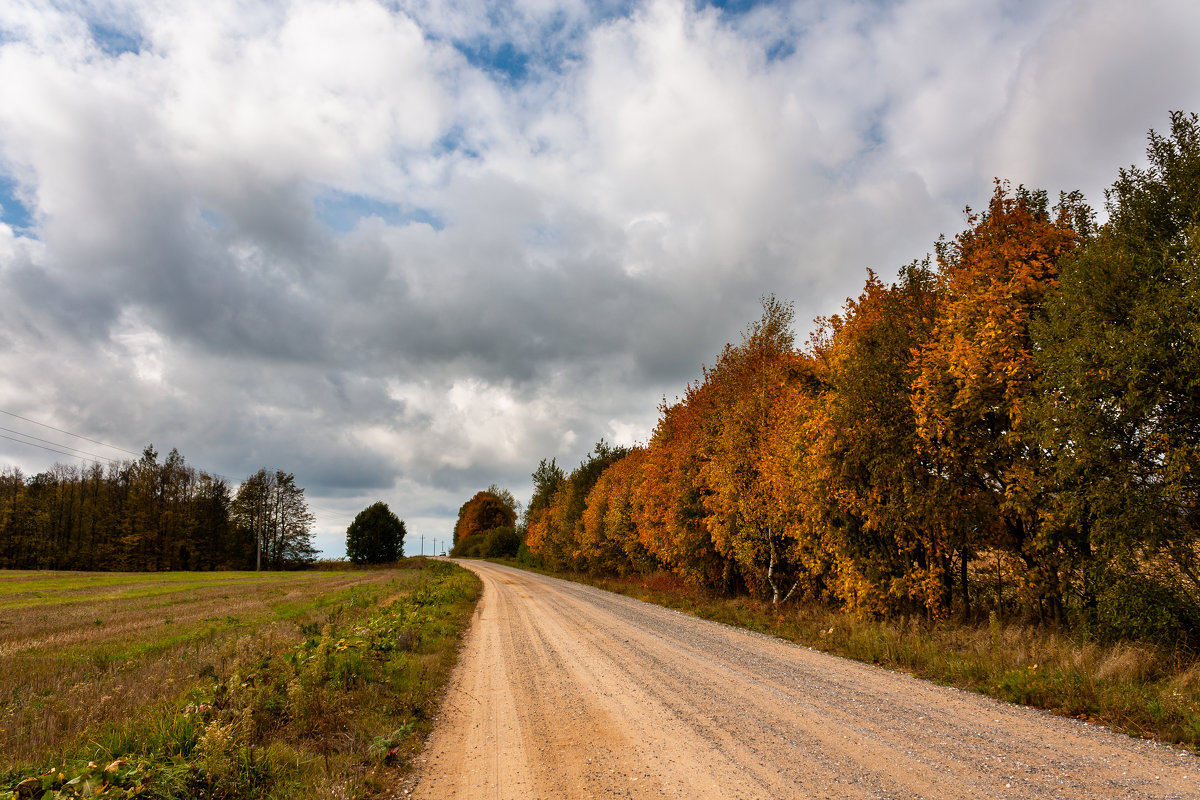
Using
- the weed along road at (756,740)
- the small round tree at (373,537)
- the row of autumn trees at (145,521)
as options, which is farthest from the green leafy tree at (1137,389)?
the small round tree at (373,537)

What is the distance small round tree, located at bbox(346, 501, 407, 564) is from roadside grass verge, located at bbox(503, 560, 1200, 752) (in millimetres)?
86567

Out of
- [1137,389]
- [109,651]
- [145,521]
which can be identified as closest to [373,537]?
[145,521]

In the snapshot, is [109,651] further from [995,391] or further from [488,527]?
[488,527]

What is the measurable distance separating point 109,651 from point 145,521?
7158 cm

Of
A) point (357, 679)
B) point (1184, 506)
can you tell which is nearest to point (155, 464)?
point (357, 679)

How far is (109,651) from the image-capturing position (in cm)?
1401

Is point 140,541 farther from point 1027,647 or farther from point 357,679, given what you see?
point 1027,647

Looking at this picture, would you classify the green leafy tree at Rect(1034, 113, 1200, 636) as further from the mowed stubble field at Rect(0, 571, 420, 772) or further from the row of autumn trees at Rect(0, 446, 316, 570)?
the row of autumn trees at Rect(0, 446, 316, 570)

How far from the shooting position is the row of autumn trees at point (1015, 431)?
9547 millimetres

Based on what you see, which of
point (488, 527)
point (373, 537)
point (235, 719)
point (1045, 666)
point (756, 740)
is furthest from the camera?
point (488, 527)

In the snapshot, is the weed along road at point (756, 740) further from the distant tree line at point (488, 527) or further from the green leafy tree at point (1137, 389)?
the distant tree line at point (488, 527)

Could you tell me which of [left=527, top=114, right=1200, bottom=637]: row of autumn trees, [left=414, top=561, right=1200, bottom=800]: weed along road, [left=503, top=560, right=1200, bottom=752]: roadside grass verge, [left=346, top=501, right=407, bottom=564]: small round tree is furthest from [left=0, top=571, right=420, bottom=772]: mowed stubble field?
[left=346, top=501, right=407, bottom=564]: small round tree

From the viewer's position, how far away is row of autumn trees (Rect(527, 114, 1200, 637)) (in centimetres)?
955

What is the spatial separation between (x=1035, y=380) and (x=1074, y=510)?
3102 millimetres
